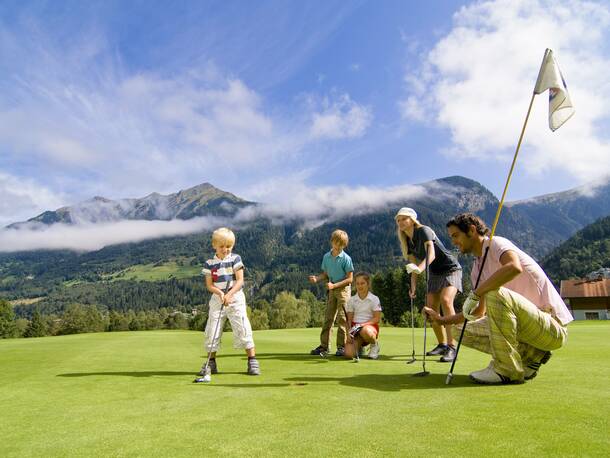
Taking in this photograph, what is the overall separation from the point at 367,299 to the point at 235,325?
300 cm

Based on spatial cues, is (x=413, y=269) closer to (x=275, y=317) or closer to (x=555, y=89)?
(x=555, y=89)

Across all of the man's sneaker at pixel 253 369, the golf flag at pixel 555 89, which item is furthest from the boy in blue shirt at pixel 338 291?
the golf flag at pixel 555 89

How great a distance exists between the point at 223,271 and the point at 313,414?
3797 mm

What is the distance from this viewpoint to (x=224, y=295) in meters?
6.85

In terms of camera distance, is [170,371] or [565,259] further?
[565,259]

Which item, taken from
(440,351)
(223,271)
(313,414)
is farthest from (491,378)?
(223,271)

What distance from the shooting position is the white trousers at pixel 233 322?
6848mm

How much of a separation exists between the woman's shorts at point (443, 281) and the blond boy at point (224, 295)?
11.1 feet

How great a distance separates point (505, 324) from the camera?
4488 millimetres

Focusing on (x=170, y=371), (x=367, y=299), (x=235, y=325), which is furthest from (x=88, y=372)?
(x=367, y=299)

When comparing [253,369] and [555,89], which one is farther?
[253,369]

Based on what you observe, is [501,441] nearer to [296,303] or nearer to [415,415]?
[415,415]

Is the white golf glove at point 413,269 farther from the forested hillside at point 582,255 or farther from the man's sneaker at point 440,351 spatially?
the forested hillside at point 582,255

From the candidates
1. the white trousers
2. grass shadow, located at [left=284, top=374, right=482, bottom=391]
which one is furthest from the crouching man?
the white trousers
